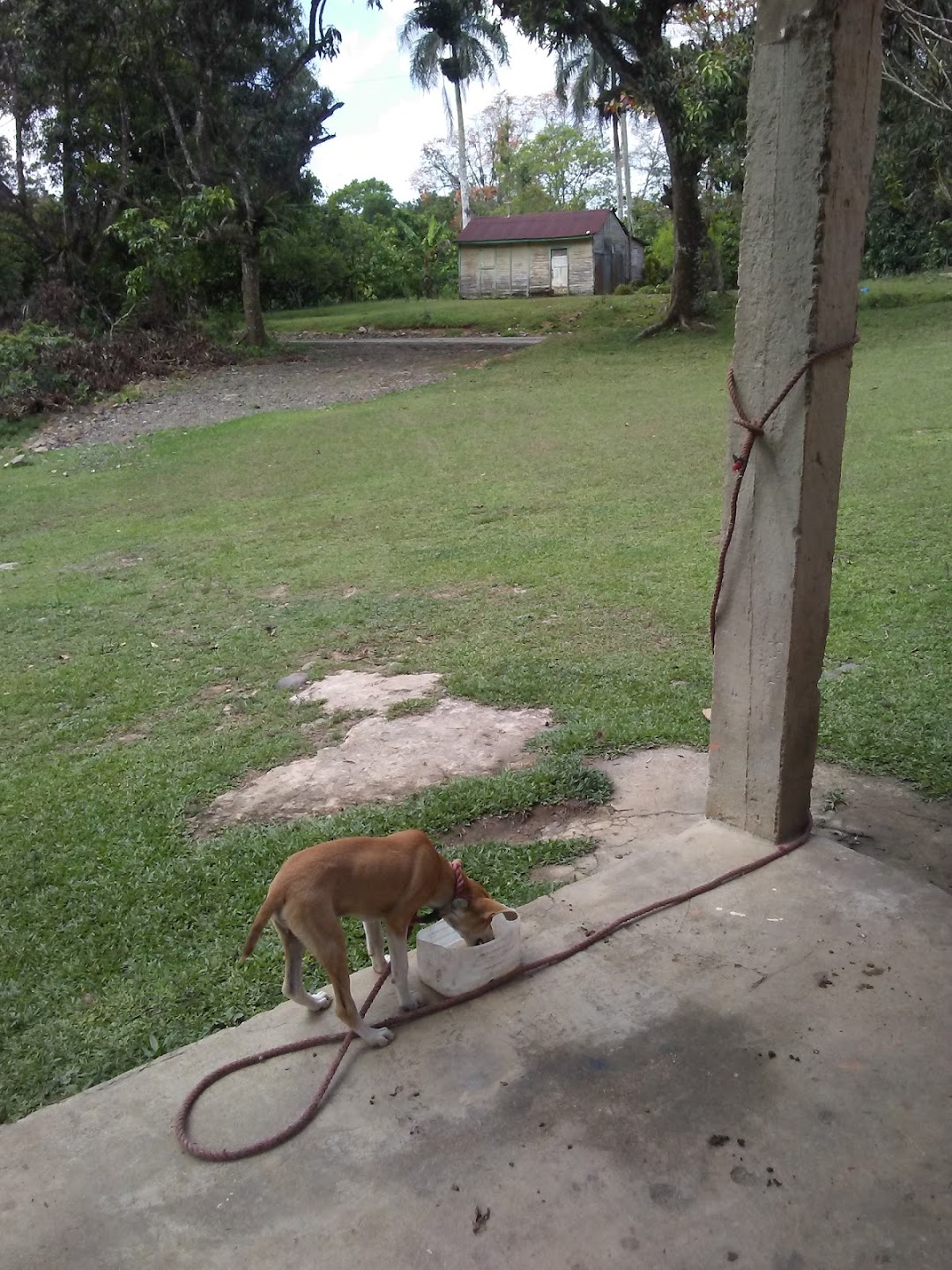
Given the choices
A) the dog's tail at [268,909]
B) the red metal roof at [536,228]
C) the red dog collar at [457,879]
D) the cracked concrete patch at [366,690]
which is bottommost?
the cracked concrete patch at [366,690]

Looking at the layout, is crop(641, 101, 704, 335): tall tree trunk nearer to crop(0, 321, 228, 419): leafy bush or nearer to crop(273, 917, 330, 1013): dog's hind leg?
crop(0, 321, 228, 419): leafy bush

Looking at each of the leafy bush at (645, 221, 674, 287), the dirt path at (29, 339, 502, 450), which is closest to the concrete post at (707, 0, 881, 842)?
the dirt path at (29, 339, 502, 450)

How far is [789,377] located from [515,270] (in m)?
35.9

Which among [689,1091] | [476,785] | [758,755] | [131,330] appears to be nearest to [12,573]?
[476,785]

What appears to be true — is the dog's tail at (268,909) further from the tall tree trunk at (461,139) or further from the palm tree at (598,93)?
the tall tree trunk at (461,139)

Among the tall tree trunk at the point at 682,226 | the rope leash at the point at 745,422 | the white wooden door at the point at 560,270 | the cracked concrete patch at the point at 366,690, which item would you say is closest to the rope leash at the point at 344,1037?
the rope leash at the point at 745,422

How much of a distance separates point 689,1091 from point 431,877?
0.79m

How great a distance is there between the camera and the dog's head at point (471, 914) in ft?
9.08

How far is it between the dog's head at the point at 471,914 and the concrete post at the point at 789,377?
3.61 ft

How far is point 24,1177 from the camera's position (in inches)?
88.1

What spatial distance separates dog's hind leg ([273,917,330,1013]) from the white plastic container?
286 mm

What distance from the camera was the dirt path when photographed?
55.1 feet

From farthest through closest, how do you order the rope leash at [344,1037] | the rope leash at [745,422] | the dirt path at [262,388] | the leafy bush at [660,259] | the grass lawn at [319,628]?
the leafy bush at [660,259], the dirt path at [262,388], the grass lawn at [319,628], the rope leash at [745,422], the rope leash at [344,1037]

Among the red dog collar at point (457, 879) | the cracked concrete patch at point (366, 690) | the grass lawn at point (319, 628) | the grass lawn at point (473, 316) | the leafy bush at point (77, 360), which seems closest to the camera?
the red dog collar at point (457, 879)
